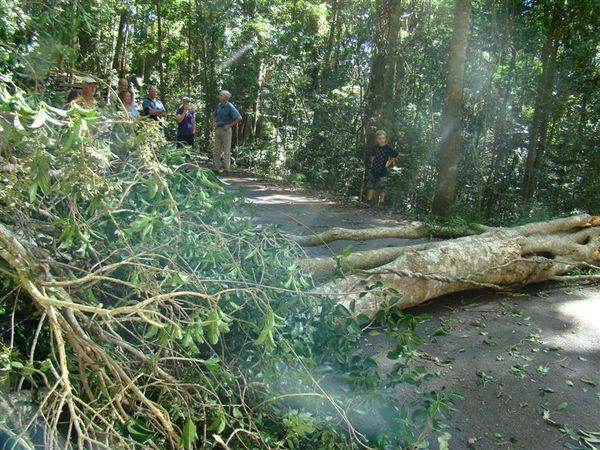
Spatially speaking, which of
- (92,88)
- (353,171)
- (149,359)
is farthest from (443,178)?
(149,359)

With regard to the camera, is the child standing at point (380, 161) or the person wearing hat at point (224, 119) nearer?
the child standing at point (380, 161)

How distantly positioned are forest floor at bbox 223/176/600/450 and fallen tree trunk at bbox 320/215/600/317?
0.20 meters

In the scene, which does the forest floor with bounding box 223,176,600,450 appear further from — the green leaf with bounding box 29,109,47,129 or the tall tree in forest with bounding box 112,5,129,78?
the tall tree in forest with bounding box 112,5,129,78

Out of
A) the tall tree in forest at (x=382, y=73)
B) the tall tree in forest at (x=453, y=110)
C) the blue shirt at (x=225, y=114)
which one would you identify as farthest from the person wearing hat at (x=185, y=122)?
the tall tree in forest at (x=453, y=110)

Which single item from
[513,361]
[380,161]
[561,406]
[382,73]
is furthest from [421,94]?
[561,406]

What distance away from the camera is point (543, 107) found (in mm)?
12359

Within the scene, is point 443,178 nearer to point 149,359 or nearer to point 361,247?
point 361,247

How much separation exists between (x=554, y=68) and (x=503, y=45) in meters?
1.43

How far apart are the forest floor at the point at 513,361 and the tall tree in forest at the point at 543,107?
795 centimetres

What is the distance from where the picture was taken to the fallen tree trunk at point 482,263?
3.94 metres

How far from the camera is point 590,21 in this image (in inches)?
453

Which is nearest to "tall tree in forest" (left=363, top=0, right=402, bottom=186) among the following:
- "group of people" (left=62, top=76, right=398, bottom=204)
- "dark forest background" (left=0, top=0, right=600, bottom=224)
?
"dark forest background" (left=0, top=0, right=600, bottom=224)

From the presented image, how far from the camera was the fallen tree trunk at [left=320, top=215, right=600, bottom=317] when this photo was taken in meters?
3.94

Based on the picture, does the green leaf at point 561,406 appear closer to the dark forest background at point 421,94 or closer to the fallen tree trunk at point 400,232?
the fallen tree trunk at point 400,232
